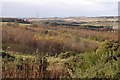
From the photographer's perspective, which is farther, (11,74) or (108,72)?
(11,74)

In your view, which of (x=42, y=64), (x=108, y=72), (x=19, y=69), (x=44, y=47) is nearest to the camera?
(x=108, y=72)

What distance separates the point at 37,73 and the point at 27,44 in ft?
46.8

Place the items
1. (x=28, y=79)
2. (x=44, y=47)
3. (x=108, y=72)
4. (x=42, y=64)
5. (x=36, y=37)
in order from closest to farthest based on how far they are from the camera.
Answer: (x=108, y=72)
(x=28, y=79)
(x=42, y=64)
(x=44, y=47)
(x=36, y=37)

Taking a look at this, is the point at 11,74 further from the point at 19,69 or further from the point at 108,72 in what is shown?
the point at 108,72

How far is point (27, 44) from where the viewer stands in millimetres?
21766

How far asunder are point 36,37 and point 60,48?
244cm

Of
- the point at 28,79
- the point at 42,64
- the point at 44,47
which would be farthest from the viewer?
the point at 44,47

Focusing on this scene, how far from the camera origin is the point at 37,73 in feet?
25.0

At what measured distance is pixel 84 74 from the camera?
6.98 meters

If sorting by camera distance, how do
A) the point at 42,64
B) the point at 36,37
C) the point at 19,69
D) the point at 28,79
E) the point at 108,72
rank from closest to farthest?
the point at 108,72 → the point at 28,79 → the point at 19,69 → the point at 42,64 → the point at 36,37

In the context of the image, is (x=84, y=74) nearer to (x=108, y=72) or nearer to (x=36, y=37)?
(x=108, y=72)

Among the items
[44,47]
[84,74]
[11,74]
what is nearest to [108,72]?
[84,74]

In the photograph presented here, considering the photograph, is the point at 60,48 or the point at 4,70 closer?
the point at 4,70

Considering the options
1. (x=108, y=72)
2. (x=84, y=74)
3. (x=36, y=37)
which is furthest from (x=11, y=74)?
(x=36, y=37)
